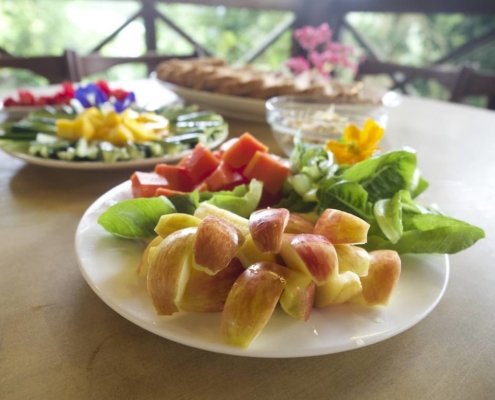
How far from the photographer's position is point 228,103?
1392 millimetres

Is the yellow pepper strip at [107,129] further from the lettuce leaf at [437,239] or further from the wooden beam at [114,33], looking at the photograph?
the wooden beam at [114,33]

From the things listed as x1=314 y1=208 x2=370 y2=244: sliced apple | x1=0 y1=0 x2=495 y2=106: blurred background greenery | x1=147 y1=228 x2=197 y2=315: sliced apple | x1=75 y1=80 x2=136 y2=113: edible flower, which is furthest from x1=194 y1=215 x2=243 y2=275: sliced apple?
x1=0 y1=0 x2=495 y2=106: blurred background greenery

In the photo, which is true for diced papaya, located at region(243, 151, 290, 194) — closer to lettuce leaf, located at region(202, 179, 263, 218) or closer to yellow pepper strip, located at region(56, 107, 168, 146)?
lettuce leaf, located at region(202, 179, 263, 218)

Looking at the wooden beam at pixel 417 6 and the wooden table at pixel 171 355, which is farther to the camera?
the wooden beam at pixel 417 6

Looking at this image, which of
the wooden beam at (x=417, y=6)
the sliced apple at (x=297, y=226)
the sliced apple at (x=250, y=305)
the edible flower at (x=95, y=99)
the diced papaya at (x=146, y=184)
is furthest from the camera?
the wooden beam at (x=417, y=6)

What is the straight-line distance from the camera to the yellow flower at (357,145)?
80cm

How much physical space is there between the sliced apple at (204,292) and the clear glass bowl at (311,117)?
0.57m

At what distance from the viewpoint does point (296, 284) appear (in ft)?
1.39

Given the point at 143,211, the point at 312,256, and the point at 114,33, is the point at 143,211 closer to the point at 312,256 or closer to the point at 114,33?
the point at 312,256

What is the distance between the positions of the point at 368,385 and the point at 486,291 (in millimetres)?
301

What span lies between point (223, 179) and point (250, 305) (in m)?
0.32

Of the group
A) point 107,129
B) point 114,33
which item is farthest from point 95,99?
point 114,33

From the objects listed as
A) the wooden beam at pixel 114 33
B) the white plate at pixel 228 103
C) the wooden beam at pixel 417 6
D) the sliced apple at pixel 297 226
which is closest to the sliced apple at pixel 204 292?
the sliced apple at pixel 297 226

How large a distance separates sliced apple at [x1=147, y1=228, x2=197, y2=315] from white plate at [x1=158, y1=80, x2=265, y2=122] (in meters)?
0.98
